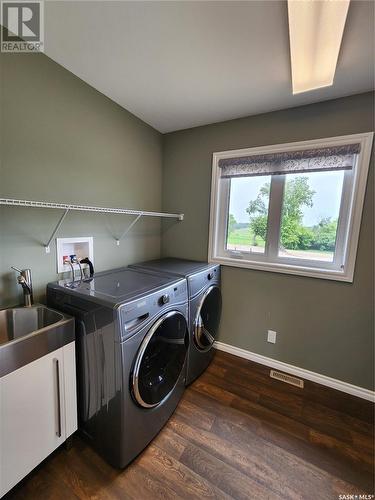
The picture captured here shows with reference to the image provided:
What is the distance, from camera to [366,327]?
1676 mm

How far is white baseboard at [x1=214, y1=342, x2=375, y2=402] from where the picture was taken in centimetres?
173

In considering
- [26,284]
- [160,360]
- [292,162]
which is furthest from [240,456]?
[292,162]

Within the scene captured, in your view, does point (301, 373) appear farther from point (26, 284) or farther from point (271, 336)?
point (26, 284)

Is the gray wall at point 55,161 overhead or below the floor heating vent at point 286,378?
overhead

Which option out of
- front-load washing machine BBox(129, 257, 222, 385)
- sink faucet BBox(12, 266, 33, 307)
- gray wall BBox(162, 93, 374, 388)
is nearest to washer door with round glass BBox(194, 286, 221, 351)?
front-load washing machine BBox(129, 257, 222, 385)

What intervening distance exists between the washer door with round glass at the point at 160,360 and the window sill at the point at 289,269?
915 mm

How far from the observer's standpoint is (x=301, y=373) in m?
1.94

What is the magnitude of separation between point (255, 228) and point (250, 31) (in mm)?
1422

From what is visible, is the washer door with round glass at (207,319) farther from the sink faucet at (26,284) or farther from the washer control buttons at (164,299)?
the sink faucet at (26,284)

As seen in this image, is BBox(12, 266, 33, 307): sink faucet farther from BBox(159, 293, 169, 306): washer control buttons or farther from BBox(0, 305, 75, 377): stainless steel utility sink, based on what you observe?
BBox(159, 293, 169, 306): washer control buttons

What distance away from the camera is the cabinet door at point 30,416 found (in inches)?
36.4

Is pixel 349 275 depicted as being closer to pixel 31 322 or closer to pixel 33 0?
pixel 31 322

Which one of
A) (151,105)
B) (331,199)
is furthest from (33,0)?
(331,199)

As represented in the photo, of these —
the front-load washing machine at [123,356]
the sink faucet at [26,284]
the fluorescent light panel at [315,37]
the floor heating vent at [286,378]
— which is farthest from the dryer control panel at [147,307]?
the fluorescent light panel at [315,37]
